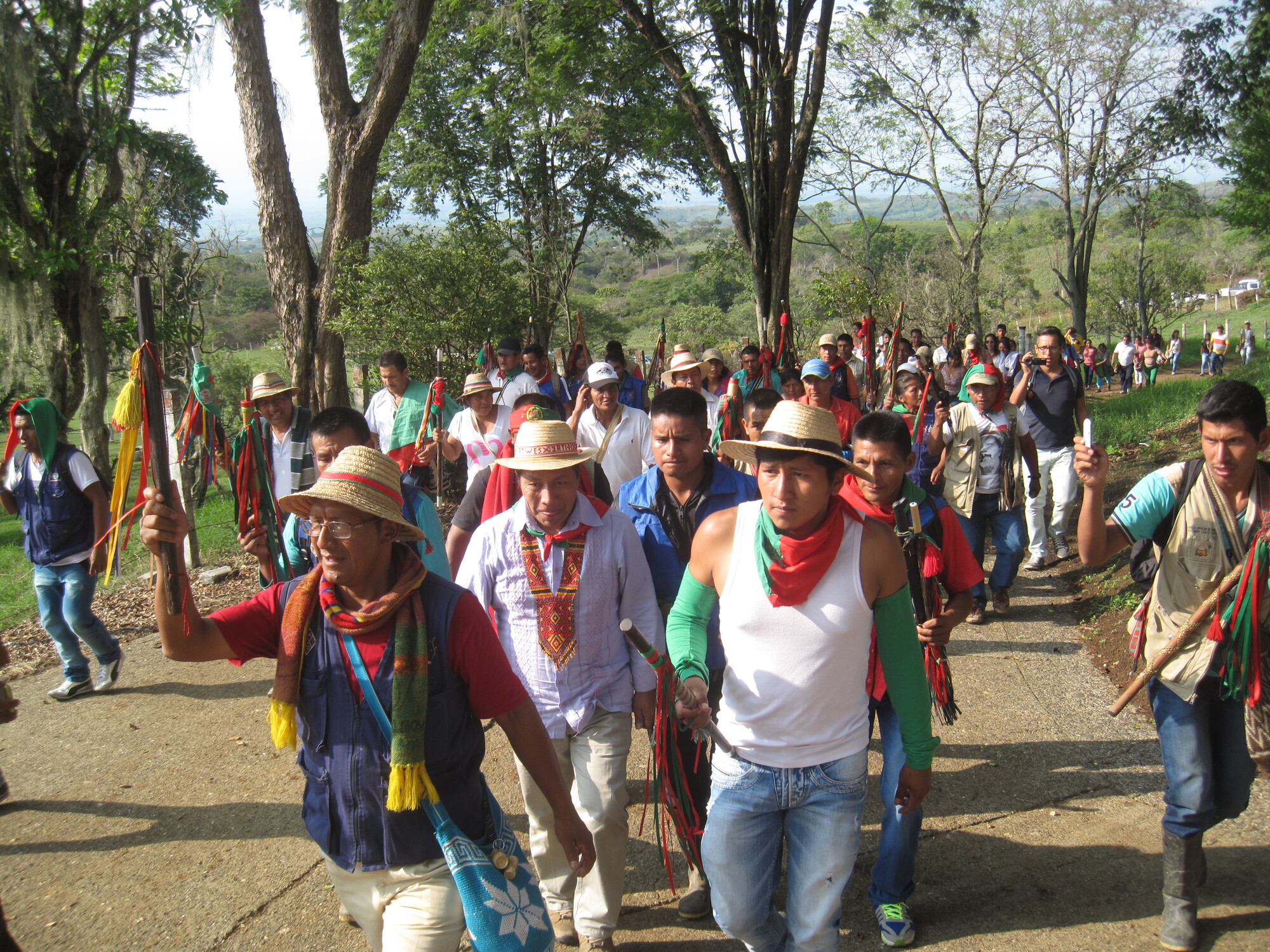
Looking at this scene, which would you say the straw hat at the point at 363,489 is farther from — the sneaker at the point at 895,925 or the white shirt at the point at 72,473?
the white shirt at the point at 72,473

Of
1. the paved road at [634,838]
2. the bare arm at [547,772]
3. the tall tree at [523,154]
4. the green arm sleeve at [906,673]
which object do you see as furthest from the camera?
the tall tree at [523,154]

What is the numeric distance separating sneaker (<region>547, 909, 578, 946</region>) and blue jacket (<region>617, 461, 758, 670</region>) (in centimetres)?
110

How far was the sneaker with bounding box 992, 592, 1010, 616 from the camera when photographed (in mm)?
7289

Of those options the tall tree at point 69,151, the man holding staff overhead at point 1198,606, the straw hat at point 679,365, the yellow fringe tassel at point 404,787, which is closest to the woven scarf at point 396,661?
the yellow fringe tassel at point 404,787

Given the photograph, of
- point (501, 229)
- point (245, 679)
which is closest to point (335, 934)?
point (245, 679)

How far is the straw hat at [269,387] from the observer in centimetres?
545

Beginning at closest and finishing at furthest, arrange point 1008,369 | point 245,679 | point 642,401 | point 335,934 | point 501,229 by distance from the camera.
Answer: point 335,934, point 245,679, point 642,401, point 1008,369, point 501,229

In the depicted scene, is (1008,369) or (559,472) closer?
(559,472)

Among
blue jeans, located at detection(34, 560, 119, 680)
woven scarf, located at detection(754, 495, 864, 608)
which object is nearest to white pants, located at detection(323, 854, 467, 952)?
woven scarf, located at detection(754, 495, 864, 608)

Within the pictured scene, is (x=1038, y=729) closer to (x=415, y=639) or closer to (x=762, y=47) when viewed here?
(x=415, y=639)

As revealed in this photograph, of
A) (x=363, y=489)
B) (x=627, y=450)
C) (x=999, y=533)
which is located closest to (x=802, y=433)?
(x=363, y=489)

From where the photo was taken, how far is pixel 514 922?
2.36 meters

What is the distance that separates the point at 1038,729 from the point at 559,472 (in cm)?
350

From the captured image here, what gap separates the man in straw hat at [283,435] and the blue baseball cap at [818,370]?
12.3ft
